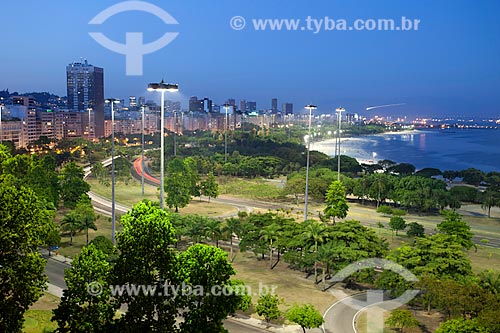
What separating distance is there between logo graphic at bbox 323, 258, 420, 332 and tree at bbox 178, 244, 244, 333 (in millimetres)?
9915

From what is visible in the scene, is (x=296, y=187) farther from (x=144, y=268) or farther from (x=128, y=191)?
(x=144, y=268)

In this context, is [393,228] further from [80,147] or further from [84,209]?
[80,147]

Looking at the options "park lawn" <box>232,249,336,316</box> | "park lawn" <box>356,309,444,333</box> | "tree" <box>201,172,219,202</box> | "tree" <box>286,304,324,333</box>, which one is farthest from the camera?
"tree" <box>201,172,219,202</box>

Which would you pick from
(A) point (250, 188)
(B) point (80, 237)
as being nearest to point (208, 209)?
(A) point (250, 188)

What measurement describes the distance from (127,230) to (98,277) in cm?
211

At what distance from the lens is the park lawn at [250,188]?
6209cm

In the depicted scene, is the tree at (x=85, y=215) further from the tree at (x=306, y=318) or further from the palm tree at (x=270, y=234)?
the tree at (x=306, y=318)

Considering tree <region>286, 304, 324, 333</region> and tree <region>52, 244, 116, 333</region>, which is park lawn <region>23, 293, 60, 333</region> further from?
tree <region>286, 304, 324, 333</region>

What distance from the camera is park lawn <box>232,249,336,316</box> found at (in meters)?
27.1

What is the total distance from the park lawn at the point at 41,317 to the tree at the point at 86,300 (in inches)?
214

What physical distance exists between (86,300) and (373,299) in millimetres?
17509

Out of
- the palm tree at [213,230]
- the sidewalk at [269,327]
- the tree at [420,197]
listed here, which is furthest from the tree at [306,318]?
the tree at [420,197]

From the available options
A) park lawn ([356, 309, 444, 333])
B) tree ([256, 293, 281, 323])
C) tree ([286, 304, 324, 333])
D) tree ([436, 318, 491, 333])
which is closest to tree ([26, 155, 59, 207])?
tree ([256, 293, 281, 323])

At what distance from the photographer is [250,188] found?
6656 centimetres
